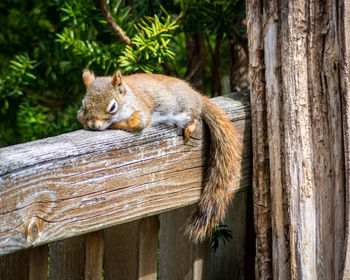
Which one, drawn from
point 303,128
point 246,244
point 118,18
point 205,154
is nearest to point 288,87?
point 303,128

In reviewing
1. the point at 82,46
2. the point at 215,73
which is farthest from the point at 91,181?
the point at 215,73

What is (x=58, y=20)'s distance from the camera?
5.97 feet

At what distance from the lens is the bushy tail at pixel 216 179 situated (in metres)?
1.16

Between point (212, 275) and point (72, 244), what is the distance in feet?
1.90

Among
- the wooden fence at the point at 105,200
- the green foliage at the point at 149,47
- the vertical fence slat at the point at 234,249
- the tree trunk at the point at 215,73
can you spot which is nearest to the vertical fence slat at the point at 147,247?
the wooden fence at the point at 105,200

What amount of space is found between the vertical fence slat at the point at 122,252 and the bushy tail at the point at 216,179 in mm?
138

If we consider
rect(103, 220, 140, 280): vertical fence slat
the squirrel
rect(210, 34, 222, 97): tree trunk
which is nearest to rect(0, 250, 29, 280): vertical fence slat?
rect(103, 220, 140, 280): vertical fence slat

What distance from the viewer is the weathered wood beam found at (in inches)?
32.9

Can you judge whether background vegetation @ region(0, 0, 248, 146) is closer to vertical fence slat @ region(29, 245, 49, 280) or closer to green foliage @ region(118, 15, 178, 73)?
green foliage @ region(118, 15, 178, 73)

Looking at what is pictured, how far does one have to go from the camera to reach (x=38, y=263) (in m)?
0.98

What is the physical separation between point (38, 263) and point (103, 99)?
560 mm

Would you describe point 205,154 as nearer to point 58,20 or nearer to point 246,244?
point 246,244

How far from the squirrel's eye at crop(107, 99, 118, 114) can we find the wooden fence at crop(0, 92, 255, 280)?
1.01 ft

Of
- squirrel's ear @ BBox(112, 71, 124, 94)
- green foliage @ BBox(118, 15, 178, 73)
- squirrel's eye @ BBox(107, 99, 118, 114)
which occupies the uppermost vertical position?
green foliage @ BBox(118, 15, 178, 73)
